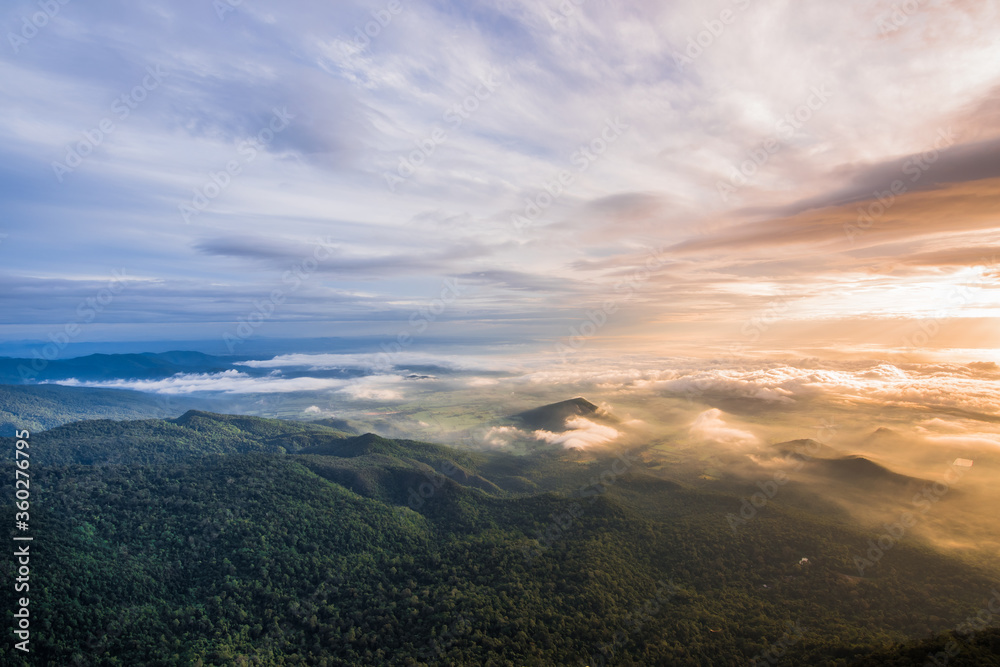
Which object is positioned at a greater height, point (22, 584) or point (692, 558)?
point (22, 584)

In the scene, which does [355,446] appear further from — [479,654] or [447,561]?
[479,654]

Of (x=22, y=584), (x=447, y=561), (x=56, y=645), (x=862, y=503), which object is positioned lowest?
(x=862, y=503)

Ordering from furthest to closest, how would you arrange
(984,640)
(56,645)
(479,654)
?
(479,654), (56,645), (984,640)

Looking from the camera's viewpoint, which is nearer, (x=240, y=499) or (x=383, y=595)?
(x=383, y=595)

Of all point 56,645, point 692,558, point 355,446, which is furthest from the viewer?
point 355,446

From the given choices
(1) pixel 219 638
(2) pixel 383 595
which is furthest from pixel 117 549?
(2) pixel 383 595

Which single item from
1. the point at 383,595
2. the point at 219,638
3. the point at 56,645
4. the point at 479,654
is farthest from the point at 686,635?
the point at 56,645
